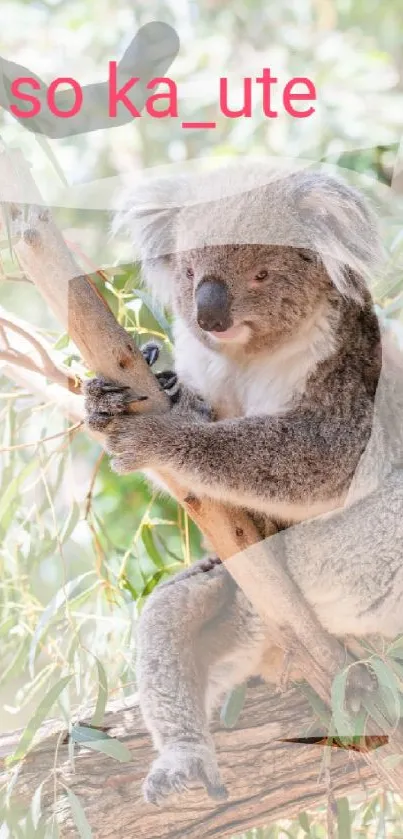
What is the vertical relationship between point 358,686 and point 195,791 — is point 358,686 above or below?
Result: above

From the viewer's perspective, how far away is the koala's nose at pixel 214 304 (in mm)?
1729

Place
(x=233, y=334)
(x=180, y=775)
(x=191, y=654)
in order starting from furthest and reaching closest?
(x=191, y=654) → (x=233, y=334) → (x=180, y=775)

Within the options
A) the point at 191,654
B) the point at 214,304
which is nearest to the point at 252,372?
the point at 214,304

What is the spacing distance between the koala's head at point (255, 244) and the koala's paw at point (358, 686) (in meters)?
0.68

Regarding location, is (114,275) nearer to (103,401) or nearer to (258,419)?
(103,401)

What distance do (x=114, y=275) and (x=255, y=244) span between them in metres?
0.27

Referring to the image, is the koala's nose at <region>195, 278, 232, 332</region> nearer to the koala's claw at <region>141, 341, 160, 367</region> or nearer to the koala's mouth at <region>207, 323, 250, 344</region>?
the koala's mouth at <region>207, 323, 250, 344</region>

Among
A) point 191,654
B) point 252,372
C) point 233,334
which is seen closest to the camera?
point 233,334

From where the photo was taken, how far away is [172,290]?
1.86 meters

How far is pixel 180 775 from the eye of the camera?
1.68m

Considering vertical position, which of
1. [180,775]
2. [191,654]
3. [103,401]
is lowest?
[191,654]

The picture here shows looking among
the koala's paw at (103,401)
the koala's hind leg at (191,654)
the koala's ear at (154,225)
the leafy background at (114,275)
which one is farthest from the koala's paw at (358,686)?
the koala's ear at (154,225)

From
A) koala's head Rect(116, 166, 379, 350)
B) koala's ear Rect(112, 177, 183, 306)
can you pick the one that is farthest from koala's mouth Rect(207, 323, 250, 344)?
koala's ear Rect(112, 177, 183, 306)

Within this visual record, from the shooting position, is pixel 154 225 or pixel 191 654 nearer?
pixel 154 225
